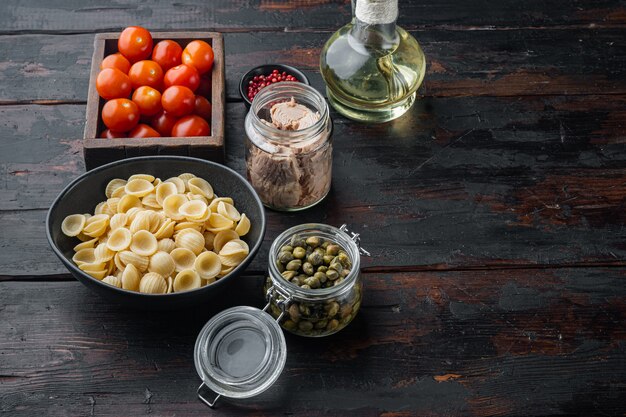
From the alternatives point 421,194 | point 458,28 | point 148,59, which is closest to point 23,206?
point 148,59

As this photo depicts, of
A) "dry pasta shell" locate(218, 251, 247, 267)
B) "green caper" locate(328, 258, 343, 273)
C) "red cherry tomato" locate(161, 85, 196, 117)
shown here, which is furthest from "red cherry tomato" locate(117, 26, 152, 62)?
"green caper" locate(328, 258, 343, 273)

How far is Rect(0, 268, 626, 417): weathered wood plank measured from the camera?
124 centimetres

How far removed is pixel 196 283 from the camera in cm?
126

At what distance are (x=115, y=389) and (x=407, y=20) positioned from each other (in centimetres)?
111

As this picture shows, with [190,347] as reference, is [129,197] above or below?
above

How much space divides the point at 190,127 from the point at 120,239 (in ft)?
1.06

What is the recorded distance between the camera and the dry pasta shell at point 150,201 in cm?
136

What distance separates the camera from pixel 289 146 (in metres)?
1.42

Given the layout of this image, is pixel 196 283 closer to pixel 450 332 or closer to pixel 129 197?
pixel 129 197

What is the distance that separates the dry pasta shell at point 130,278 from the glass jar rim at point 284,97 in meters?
0.34

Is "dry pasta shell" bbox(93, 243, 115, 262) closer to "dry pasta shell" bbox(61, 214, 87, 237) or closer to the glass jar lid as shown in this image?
"dry pasta shell" bbox(61, 214, 87, 237)

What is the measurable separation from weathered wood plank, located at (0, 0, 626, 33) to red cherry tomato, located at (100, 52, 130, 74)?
10.1 inches

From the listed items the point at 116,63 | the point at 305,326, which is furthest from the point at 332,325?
the point at 116,63

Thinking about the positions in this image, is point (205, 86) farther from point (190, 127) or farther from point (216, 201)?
point (216, 201)
